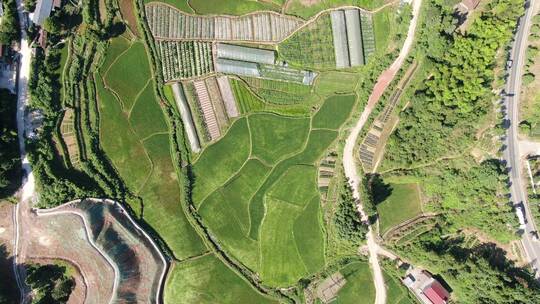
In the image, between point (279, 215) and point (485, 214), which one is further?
point (279, 215)

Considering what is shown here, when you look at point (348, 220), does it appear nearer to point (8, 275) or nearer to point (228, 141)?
point (228, 141)

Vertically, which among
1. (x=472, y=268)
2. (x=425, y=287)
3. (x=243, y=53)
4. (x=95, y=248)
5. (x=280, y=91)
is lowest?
(x=425, y=287)

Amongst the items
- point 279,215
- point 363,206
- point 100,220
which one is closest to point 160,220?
point 100,220

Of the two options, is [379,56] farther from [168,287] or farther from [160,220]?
[168,287]

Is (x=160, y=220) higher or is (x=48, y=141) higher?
(x=48, y=141)

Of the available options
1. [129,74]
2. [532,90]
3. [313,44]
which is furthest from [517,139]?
[129,74]

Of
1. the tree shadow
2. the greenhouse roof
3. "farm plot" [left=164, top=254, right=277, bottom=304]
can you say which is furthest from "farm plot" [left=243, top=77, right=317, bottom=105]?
the tree shadow
